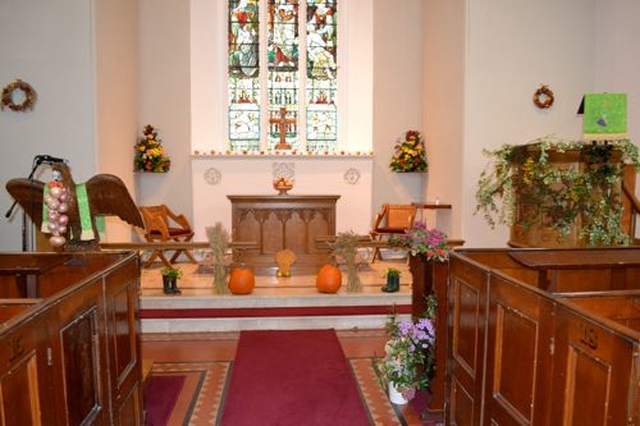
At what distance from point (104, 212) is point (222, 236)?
182 cm

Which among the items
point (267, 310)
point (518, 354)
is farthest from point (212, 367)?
point (518, 354)

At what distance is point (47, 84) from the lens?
6.49 meters

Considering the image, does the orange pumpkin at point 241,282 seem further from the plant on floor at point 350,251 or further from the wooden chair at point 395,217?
the wooden chair at point 395,217

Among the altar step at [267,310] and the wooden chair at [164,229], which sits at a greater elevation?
the wooden chair at [164,229]

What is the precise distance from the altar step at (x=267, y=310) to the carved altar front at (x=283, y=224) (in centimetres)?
131

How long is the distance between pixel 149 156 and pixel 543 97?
5824mm

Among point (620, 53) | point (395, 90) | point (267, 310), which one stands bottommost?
point (267, 310)

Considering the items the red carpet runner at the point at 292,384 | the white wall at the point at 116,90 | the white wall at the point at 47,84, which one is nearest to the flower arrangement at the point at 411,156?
the red carpet runner at the point at 292,384

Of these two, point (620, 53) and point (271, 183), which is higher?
point (620, 53)

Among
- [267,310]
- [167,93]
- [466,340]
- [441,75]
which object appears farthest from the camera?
[167,93]

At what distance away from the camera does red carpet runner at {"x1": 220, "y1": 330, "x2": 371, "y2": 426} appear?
3574 millimetres

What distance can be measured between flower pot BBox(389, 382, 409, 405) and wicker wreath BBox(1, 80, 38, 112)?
544 centimetres

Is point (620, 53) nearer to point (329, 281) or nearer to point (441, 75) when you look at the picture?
point (441, 75)

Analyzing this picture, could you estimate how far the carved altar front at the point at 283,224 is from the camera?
23.9 ft
